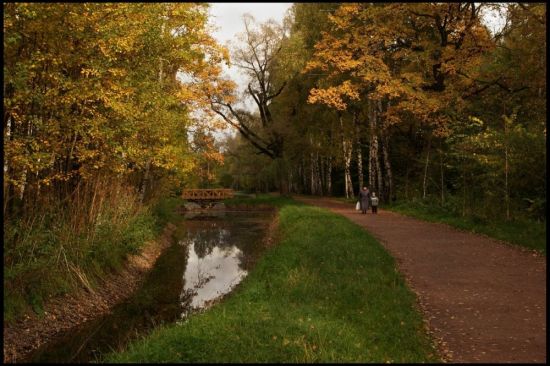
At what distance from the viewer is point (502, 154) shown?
15.0 metres

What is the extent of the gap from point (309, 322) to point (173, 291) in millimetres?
6394

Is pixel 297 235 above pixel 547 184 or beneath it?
beneath

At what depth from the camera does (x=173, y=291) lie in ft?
41.3

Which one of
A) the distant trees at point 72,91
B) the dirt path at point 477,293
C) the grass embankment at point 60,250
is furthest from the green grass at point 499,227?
the grass embankment at point 60,250

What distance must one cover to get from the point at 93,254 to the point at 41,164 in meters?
3.61

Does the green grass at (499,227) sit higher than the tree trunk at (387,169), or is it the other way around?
the tree trunk at (387,169)

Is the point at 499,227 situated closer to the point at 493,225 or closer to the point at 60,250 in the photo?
the point at 493,225

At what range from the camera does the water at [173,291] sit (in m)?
8.41

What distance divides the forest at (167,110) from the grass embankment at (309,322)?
3.64 m

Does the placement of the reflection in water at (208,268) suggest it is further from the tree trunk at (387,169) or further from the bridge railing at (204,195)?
the bridge railing at (204,195)

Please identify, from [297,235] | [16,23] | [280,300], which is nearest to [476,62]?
[297,235]

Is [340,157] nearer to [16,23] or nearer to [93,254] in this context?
[93,254]

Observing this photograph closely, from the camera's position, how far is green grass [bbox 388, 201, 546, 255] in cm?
1280

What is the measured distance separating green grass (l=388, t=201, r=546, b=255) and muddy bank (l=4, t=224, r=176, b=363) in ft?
34.5
